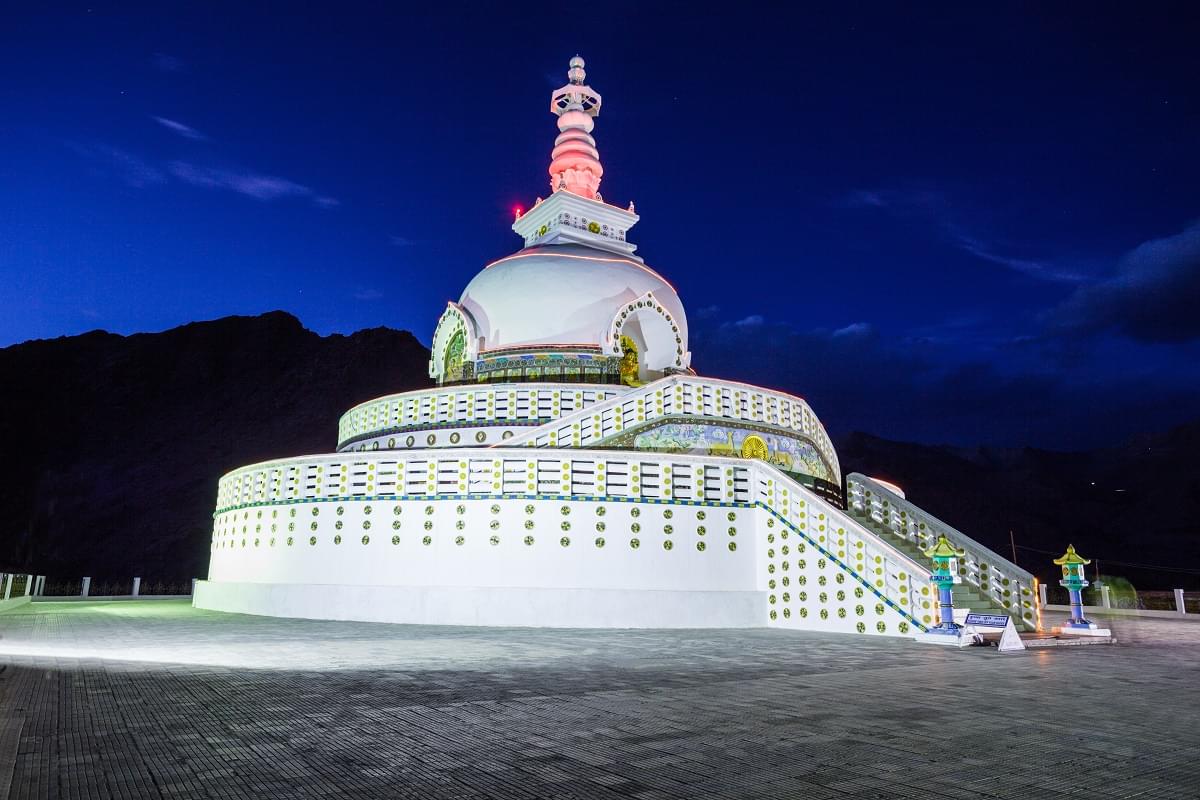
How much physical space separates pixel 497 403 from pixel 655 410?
15.9ft

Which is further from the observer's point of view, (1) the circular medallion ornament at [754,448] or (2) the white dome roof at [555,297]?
(2) the white dome roof at [555,297]

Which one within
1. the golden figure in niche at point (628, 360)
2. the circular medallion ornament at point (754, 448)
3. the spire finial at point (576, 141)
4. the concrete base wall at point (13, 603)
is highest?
the spire finial at point (576, 141)

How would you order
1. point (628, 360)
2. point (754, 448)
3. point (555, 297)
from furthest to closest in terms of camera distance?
1. point (628, 360)
2. point (555, 297)
3. point (754, 448)

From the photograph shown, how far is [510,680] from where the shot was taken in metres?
6.88

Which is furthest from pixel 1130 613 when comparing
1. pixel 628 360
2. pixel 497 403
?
pixel 497 403

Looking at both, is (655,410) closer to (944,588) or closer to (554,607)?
(554,607)

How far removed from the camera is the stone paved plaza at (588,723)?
367cm

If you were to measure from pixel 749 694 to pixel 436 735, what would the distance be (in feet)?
8.83

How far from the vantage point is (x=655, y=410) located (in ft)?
55.8

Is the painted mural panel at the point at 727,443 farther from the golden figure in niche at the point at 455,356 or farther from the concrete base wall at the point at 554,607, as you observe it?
the golden figure in niche at the point at 455,356

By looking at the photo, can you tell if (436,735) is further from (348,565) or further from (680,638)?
(348,565)

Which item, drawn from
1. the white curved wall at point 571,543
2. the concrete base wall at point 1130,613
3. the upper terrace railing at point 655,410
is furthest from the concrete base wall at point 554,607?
the concrete base wall at point 1130,613

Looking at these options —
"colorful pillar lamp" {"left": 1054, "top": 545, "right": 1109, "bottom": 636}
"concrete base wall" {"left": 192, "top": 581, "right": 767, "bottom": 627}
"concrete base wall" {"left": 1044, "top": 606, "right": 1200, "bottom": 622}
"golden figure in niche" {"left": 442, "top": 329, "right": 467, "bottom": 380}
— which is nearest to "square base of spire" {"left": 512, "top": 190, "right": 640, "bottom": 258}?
"golden figure in niche" {"left": 442, "top": 329, "right": 467, "bottom": 380}

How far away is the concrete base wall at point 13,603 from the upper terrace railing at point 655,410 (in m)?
12.2
